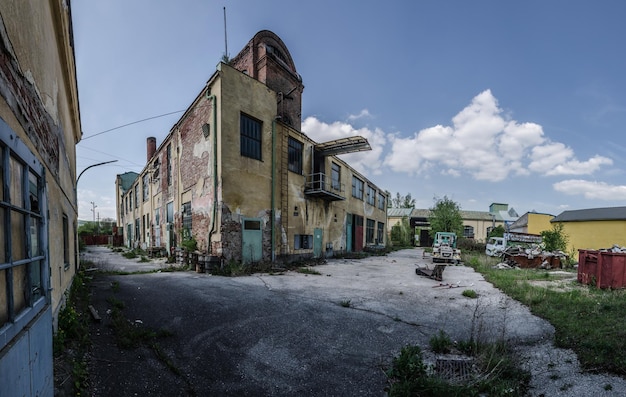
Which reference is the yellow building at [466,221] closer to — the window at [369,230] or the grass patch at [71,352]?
the window at [369,230]

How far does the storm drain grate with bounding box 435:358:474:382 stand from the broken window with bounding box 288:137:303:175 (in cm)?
1221

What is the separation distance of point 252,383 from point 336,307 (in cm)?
334

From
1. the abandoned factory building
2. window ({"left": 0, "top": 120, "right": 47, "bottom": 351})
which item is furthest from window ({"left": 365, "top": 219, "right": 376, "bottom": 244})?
window ({"left": 0, "top": 120, "right": 47, "bottom": 351})

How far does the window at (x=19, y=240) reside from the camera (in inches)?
72.6

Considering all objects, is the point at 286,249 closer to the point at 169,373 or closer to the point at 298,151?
the point at 298,151

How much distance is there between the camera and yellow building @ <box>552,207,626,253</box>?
18905 millimetres

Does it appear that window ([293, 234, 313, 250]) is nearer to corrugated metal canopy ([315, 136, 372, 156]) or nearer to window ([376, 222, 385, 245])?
corrugated metal canopy ([315, 136, 372, 156])

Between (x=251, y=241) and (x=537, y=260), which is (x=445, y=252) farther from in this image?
(x=251, y=241)

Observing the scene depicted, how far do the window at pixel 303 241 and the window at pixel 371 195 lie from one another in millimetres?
11783

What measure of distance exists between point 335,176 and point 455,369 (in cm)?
1669

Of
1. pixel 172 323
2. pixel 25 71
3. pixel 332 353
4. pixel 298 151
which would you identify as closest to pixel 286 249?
pixel 298 151

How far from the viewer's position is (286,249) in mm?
14180

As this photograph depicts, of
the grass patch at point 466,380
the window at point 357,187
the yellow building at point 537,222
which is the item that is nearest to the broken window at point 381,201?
the window at point 357,187

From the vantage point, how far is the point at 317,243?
1703cm
